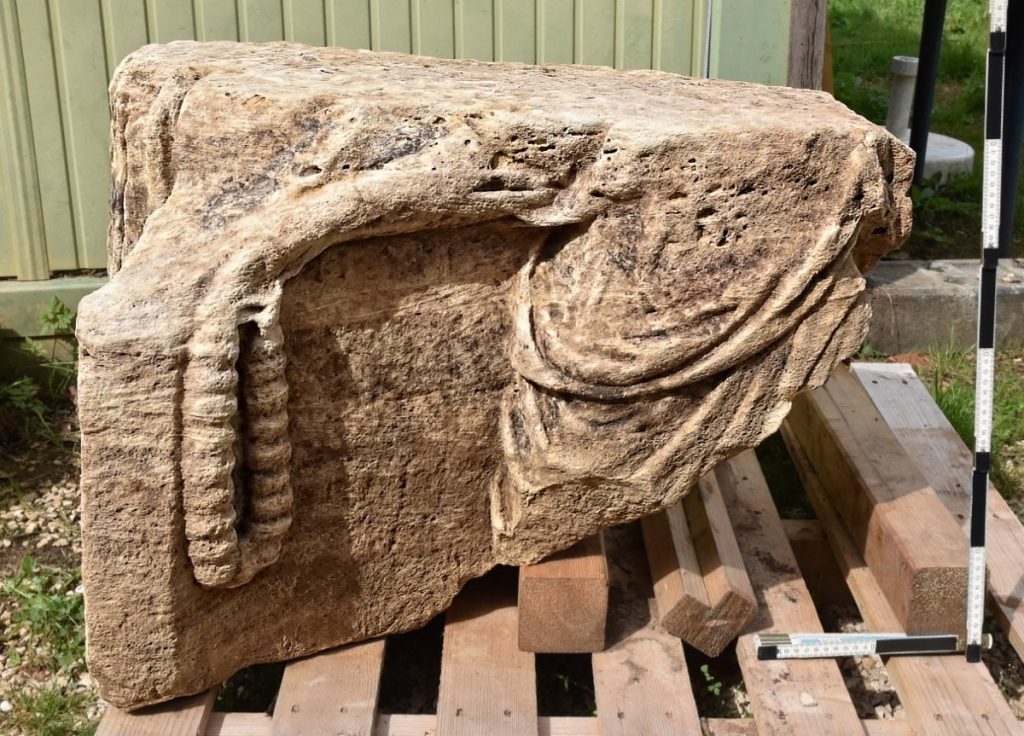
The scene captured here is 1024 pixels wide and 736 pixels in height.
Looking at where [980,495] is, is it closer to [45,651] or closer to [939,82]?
[45,651]

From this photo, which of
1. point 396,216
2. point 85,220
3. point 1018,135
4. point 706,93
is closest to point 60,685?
point 396,216

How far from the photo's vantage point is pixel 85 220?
3.87m

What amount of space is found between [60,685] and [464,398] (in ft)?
3.99

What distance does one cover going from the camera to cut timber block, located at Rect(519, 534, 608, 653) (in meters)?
2.44

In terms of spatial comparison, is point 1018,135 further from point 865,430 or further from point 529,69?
point 529,69

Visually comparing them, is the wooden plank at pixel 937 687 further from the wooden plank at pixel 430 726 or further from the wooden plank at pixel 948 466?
the wooden plank at pixel 948 466

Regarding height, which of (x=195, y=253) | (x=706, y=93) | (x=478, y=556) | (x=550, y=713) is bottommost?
(x=550, y=713)

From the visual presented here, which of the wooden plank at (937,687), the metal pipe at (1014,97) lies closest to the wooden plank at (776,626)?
the wooden plank at (937,687)

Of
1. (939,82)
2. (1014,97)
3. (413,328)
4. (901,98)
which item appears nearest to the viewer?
(413,328)

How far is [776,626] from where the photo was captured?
2.57 meters

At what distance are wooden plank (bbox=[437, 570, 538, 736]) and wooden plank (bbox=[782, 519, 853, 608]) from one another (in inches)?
30.3

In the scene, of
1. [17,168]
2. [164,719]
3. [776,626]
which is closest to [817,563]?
[776,626]

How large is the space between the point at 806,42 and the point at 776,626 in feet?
7.06

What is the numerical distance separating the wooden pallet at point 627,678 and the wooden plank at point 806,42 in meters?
1.74
